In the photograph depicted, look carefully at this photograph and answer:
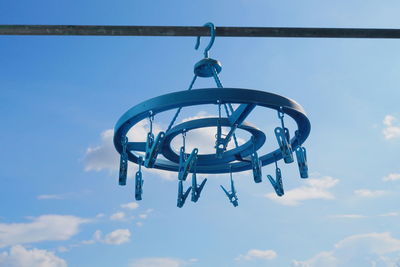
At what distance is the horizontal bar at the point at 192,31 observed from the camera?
694cm

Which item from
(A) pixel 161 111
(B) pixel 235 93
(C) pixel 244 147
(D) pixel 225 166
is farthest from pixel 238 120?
(D) pixel 225 166

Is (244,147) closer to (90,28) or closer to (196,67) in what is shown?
(196,67)

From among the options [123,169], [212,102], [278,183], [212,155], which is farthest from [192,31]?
[212,155]

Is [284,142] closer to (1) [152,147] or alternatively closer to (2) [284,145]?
(2) [284,145]

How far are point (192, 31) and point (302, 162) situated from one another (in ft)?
14.5

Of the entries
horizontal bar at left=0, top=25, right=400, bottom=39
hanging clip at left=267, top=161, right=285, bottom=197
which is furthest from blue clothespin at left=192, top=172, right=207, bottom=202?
horizontal bar at left=0, top=25, right=400, bottom=39

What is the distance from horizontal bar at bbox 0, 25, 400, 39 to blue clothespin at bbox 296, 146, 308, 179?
11.0 feet

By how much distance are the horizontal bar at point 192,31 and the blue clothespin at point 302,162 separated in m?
3.36

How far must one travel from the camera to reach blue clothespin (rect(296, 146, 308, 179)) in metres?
10.1

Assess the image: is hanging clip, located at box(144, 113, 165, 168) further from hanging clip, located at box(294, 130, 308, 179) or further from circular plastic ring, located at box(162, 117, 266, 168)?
hanging clip, located at box(294, 130, 308, 179)

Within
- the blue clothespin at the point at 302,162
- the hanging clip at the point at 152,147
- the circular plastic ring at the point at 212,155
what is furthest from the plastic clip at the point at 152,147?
the blue clothespin at the point at 302,162

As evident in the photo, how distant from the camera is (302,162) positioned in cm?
1019

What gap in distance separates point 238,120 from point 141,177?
9.57 feet

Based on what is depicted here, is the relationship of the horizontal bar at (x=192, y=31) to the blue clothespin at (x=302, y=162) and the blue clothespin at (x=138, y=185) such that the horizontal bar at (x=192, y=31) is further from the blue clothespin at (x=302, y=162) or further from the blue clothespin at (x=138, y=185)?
the blue clothespin at (x=138, y=185)
